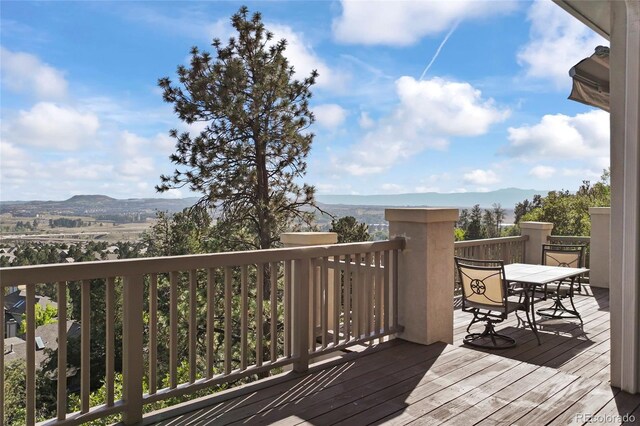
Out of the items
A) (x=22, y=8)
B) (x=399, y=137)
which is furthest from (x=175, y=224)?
(x=399, y=137)

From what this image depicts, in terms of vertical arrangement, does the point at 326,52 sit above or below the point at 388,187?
above

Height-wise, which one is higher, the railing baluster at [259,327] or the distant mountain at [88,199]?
the distant mountain at [88,199]

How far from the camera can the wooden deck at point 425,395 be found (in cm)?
249

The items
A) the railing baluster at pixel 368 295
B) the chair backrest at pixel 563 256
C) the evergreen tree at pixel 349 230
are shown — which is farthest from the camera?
the evergreen tree at pixel 349 230

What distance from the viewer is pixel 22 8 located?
28016 mm

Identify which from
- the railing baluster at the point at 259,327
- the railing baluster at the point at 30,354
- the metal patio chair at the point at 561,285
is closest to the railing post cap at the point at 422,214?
the railing baluster at the point at 259,327

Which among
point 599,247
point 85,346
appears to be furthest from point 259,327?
point 599,247

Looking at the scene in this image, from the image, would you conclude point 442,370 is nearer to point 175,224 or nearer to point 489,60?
point 175,224

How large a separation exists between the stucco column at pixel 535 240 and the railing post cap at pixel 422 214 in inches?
184

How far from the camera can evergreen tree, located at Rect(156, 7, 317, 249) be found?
12.5m

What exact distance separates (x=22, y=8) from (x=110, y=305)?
3411 cm

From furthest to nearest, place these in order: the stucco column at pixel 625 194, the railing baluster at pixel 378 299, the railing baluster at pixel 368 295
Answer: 1. the railing baluster at pixel 378 299
2. the railing baluster at pixel 368 295
3. the stucco column at pixel 625 194

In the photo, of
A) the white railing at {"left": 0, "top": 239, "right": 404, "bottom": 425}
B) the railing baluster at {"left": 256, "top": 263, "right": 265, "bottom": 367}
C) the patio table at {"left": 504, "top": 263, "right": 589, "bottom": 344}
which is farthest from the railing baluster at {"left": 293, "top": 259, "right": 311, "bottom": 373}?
the patio table at {"left": 504, "top": 263, "right": 589, "bottom": 344}

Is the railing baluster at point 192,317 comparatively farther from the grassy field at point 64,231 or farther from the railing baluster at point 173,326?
the grassy field at point 64,231
